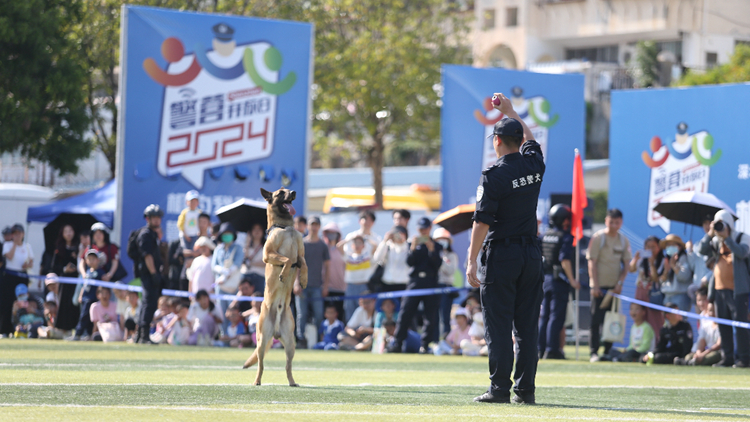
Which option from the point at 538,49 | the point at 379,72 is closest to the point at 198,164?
the point at 379,72

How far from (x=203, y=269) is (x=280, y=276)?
24.9 ft

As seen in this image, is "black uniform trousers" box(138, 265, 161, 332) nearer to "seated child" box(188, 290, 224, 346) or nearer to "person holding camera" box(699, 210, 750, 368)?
"seated child" box(188, 290, 224, 346)

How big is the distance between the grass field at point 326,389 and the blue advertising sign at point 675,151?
2946 millimetres

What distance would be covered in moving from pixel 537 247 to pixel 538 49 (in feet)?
182

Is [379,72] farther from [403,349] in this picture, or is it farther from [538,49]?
[538,49]

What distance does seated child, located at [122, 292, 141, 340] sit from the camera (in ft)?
55.8

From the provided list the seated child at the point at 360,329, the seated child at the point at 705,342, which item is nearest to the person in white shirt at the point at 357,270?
the seated child at the point at 360,329

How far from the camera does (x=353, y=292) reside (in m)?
17.3

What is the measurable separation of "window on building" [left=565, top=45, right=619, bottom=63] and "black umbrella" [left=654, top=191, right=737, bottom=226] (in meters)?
46.2

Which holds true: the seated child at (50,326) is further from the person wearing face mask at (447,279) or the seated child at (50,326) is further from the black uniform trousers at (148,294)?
the person wearing face mask at (447,279)

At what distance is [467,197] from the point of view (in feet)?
60.0

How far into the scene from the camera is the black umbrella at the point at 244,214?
16562mm

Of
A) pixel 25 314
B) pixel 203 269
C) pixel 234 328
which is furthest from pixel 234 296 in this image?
pixel 25 314

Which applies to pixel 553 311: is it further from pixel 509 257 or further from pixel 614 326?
pixel 509 257
